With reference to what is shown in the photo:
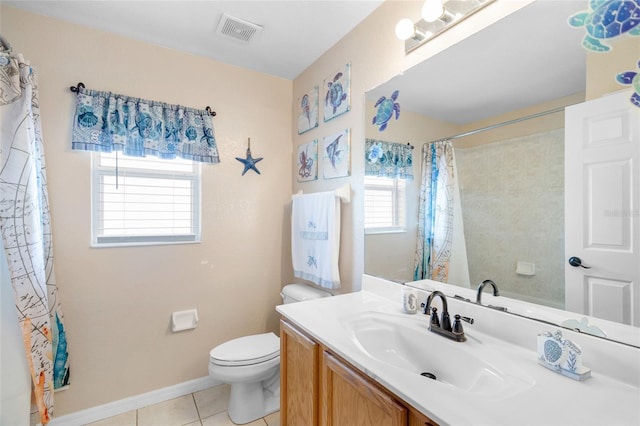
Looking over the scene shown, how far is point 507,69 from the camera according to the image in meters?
1.07


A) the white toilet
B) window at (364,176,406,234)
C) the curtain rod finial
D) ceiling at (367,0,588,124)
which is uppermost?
the curtain rod finial

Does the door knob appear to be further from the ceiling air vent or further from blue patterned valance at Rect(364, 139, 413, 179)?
the ceiling air vent

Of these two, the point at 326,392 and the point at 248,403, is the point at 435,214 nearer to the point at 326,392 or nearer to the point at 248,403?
the point at 326,392

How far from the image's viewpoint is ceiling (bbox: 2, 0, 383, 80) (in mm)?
1622

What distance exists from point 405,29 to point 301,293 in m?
1.68

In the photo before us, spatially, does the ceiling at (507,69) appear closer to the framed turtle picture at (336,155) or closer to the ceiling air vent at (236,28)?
the framed turtle picture at (336,155)

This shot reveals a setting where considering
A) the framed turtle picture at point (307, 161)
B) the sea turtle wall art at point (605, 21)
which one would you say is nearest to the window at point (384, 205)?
the framed turtle picture at point (307, 161)

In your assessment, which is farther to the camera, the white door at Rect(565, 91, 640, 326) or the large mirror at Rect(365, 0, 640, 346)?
the large mirror at Rect(365, 0, 640, 346)

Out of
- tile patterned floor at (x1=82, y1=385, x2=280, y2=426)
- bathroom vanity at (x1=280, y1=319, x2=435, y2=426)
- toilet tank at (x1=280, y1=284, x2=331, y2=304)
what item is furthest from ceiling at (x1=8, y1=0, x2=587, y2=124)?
tile patterned floor at (x1=82, y1=385, x2=280, y2=426)

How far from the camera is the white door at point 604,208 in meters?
0.79

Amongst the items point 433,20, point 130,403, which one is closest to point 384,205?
point 433,20

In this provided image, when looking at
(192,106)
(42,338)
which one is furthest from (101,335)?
(192,106)

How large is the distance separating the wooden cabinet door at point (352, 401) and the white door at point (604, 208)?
26.2 inches

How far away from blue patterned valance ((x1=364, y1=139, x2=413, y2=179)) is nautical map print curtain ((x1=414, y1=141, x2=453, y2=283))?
0.10m
